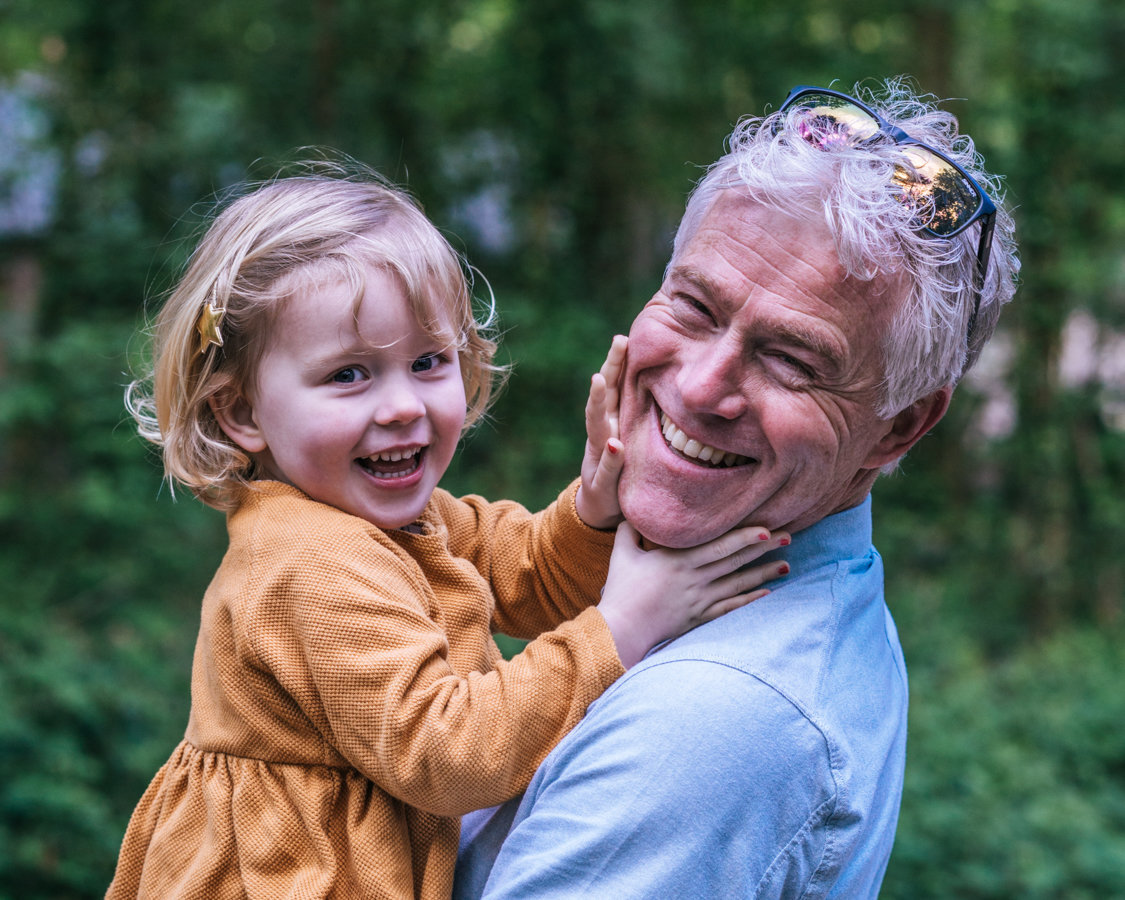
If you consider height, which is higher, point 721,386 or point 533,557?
point 721,386

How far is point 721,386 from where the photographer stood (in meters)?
1.50

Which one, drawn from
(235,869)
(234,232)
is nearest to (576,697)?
(235,869)

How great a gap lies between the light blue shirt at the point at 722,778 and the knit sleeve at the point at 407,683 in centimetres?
6

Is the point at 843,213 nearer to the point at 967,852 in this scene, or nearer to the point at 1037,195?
the point at 967,852

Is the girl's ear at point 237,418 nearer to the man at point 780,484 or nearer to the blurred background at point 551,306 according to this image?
the man at point 780,484

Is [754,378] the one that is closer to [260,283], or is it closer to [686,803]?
[686,803]

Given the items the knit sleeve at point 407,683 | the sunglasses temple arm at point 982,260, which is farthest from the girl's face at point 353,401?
the sunglasses temple arm at point 982,260

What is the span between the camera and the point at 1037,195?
7.38 meters

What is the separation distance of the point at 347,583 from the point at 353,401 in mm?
296

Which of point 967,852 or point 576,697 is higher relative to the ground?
point 576,697

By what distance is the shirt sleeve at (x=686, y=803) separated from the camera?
1.29 meters

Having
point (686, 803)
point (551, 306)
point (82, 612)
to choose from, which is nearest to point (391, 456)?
point (686, 803)

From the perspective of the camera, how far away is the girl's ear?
1.76 m

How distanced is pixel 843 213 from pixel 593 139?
7405 millimetres
